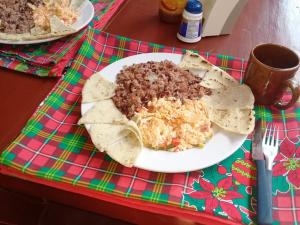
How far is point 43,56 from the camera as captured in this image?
1.21 meters

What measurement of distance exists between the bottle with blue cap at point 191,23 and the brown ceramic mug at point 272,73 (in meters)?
0.29

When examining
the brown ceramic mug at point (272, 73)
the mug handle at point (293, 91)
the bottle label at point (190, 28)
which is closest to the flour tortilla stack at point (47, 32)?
the bottle label at point (190, 28)

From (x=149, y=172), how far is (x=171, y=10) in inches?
30.6

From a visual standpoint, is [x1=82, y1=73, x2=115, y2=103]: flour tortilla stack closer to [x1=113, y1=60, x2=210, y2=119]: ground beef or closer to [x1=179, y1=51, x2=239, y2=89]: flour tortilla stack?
[x1=113, y1=60, x2=210, y2=119]: ground beef

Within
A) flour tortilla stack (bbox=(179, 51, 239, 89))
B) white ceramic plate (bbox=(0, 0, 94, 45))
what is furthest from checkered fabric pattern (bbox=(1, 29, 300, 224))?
white ceramic plate (bbox=(0, 0, 94, 45))

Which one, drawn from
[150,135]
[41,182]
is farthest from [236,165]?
[41,182]

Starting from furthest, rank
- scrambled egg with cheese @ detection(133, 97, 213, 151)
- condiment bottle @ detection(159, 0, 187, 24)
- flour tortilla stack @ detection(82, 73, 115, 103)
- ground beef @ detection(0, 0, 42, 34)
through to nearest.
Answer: condiment bottle @ detection(159, 0, 187, 24)
ground beef @ detection(0, 0, 42, 34)
flour tortilla stack @ detection(82, 73, 115, 103)
scrambled egg with cheese @ detection(133, 97, 213, 151)

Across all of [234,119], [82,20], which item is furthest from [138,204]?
[82,20]

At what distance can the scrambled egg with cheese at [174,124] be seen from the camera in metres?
0.88

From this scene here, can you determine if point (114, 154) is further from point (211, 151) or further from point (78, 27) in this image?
point (78, 27)

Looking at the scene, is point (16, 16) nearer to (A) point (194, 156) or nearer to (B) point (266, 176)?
(A) point (194, 156)

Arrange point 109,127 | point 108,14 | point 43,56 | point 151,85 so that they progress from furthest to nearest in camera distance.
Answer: point 108,14 < point 43,56 < point 151,85 < point 109,127

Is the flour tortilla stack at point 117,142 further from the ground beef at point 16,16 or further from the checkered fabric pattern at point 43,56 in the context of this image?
the ground beef at point 16,16

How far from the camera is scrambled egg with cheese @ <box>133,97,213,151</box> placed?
34.8 inches
